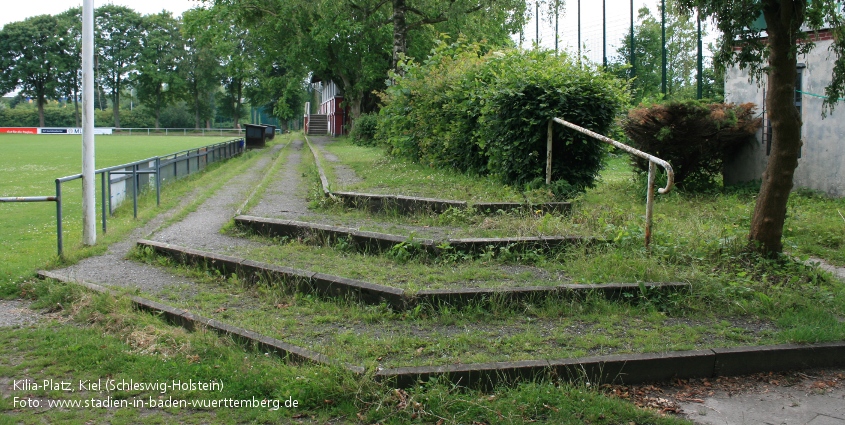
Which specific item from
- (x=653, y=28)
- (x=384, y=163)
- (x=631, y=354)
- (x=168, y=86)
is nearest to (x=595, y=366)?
(x=631, y=354)

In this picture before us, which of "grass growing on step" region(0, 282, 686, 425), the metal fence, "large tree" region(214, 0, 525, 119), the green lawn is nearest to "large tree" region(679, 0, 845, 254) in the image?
"grass growing on step" region(0, 282, 686, 425)

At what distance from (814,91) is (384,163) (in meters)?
8.79

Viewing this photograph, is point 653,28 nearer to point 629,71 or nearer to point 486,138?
point 629,71

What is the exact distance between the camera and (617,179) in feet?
45.9

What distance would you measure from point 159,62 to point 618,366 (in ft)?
282

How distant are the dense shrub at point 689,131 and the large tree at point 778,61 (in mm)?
4605

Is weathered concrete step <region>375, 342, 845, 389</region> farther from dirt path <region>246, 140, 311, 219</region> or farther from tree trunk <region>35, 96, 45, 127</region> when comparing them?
tree trunk <region>35, 96, 45, 127</region>

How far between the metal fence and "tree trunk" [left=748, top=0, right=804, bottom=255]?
7465 millimetres

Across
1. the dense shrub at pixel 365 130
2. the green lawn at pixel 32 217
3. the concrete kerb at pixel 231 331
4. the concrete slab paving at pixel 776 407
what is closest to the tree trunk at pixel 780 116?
the concrete slab paving at pixel 776 407

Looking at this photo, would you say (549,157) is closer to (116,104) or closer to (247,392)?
(247,392)

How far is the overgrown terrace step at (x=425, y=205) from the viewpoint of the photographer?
867 centimetres

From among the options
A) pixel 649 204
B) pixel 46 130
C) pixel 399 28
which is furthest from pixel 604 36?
pixel 46 130

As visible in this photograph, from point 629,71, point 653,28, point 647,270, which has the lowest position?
point 647,270

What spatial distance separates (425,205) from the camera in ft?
30.5
